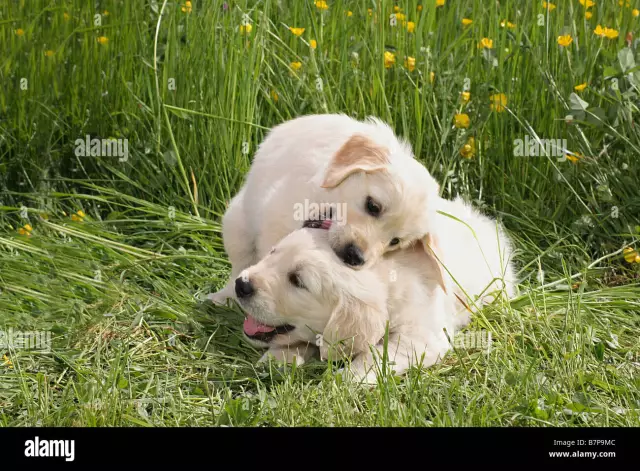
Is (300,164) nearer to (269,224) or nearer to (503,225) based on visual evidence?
(269,224)

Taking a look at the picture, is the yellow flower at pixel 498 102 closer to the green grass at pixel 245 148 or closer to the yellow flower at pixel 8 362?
the green grass at pixel 245 148

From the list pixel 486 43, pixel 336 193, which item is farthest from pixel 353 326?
pixel 486 43

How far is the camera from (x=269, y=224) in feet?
12.3

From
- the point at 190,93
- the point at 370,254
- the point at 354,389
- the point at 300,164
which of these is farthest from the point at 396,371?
the point at 190,93

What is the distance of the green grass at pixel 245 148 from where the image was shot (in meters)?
3.75

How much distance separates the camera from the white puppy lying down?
3.23 metres

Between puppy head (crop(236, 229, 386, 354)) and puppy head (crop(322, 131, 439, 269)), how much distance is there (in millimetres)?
Result: 89

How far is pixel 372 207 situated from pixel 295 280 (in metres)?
0.41

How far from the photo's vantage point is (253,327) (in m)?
3.51

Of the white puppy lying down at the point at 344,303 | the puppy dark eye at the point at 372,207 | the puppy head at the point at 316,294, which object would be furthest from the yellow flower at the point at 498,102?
the puppy head at the point at 316,294

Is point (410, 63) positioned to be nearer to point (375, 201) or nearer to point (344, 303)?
point (375, 201)

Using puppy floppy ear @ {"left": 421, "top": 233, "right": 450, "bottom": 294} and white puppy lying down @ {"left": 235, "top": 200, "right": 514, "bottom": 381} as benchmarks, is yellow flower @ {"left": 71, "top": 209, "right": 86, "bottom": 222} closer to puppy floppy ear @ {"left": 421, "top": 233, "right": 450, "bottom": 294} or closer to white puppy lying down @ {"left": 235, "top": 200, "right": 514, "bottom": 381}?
white puppy lying down @ {"left": 235, "top": 200, "right": 514, "bottom": 381}

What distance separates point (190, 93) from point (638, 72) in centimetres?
236

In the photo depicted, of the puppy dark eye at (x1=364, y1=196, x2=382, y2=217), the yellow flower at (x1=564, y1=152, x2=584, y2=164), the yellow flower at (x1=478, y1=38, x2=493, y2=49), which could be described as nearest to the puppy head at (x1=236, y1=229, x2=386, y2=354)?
the puppy dark eye at (x1=364, y1=196, x2=382, y2=217)
